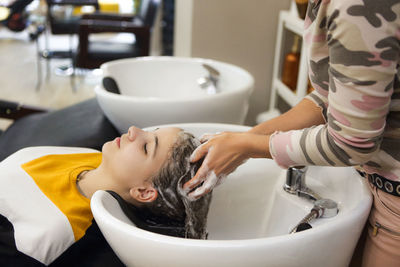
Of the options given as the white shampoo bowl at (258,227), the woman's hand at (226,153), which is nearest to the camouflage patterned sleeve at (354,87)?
the woman's hand at (226,153)

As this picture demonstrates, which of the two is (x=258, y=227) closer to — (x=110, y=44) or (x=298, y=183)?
(x=298, y=183)

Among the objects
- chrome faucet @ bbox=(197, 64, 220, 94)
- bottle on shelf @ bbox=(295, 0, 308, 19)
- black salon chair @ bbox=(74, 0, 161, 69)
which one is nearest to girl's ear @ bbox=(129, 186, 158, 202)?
chrome faucet @ bbox=(197, 64, 220, 94)

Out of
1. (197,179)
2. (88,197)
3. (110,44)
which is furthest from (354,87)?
(110,44)

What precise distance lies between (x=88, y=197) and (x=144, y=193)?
0.59ft

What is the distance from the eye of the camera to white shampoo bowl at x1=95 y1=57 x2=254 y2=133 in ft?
4.60

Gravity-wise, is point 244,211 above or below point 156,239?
below

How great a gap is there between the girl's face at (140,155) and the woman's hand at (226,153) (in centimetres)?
19

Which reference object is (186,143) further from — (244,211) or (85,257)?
(85,257)

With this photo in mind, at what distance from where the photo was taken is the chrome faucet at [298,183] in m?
1.09

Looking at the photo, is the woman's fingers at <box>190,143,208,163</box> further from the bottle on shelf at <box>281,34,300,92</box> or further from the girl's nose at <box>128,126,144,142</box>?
the bottle on shelf at <box>281,34,300,92</box>

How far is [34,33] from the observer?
4.68 meters

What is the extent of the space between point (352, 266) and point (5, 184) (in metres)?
0.93

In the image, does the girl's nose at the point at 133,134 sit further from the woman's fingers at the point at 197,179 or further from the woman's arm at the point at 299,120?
the woman's arm at the point at 299,120

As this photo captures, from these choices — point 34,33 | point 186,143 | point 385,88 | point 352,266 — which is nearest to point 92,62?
point 34,33
